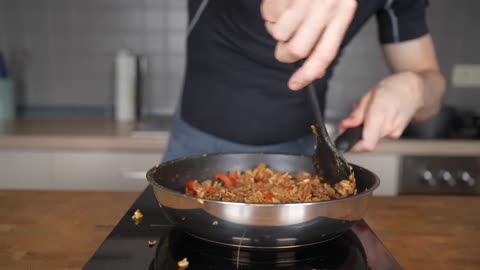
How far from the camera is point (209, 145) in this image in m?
1.38

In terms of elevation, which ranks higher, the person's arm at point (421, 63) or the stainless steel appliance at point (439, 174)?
the person's arm at point (421, 63)

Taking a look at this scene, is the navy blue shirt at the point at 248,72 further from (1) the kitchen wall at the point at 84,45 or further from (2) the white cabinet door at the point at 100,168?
(1) the kitchen wall at the point at 84,45

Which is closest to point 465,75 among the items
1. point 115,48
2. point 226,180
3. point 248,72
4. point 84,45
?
point 248,72

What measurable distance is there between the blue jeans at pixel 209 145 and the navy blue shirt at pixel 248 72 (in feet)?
0.05

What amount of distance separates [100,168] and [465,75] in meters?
1.67

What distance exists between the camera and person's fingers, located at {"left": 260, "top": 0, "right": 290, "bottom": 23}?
Result: 67cm

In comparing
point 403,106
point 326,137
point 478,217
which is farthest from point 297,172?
point 478,217

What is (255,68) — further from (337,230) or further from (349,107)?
(349,107)

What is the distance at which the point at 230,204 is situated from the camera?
24.6 inches

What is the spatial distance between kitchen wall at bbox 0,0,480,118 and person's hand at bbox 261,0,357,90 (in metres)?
1.81

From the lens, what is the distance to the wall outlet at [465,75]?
2.42 m

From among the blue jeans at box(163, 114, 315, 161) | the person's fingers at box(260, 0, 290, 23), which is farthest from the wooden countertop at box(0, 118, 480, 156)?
the person's fingers at box(260, 0, 290, 23)

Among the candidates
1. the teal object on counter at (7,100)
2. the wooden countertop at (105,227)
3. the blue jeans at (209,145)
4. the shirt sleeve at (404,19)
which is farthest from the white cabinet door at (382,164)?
the teal object on counter at (7,100)

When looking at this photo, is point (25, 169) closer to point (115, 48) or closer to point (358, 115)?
point (115, 48)
